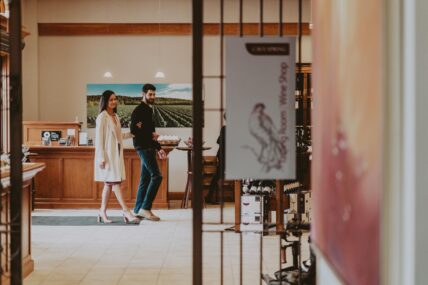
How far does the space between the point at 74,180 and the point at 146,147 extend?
2.09 m

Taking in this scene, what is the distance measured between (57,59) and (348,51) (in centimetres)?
975

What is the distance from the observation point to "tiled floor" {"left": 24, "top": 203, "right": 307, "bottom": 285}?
5.22 metres

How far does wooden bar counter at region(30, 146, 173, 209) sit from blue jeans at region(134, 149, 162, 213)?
1182 millimetres

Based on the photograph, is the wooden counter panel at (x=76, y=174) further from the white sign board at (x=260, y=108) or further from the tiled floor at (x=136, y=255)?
the white sign board at (x=260, y=108)

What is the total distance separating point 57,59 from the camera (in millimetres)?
11555

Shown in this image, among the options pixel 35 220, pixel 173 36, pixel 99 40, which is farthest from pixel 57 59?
pixel 35 220

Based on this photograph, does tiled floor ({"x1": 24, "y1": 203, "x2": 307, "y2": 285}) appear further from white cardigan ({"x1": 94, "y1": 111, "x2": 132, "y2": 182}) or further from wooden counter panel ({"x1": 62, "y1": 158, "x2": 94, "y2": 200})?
wooden counter panel ({"x1": 62, "y1": 158, "x2": 94, "y2": 200})

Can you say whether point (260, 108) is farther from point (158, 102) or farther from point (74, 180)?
point (158, 102)

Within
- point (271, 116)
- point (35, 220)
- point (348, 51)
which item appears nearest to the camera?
point (348, 51)

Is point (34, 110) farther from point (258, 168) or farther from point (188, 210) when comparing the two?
point (258, 168)

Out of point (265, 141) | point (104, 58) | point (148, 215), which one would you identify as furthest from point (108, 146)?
point (265, 141)

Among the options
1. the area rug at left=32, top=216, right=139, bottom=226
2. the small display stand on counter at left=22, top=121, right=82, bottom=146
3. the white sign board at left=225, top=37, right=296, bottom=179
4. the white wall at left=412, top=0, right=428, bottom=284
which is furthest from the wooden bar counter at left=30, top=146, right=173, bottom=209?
the white wall at left=412, top=0, right=428, bottom=284

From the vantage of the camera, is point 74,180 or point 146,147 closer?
point 146,147

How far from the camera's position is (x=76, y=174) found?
31.0 ft
